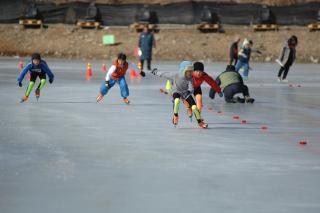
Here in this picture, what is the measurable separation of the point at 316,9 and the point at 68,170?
139 ft

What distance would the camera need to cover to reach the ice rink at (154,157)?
8.35 meters

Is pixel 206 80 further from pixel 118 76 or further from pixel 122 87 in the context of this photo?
pixel 118 76

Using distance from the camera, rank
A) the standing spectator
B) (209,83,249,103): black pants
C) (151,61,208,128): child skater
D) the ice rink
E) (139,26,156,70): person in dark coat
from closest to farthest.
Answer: the ice rink, (151,61,208,128): child skater, (209,83,249,103): black pants, the standing spectator, (139,26,156,70): person in dark coat

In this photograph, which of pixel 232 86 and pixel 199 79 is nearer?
pixel 199 79

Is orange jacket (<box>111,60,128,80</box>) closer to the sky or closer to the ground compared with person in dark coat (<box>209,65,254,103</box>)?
closer to the sky

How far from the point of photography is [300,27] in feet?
170

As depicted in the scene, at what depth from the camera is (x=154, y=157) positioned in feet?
37.3

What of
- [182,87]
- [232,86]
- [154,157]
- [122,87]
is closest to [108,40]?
[232,86]

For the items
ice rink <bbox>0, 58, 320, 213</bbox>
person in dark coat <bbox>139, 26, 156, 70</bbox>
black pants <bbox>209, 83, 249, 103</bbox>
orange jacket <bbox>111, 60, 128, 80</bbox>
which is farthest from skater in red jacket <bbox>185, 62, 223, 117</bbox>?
person in dark coat <bbox>139, 26, 156, 70</bbox>

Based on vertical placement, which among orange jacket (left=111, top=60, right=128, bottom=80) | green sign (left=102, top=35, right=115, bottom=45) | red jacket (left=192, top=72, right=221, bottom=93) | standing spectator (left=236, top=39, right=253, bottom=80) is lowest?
green sign (left=102, top=35, right=115, bottom=45)

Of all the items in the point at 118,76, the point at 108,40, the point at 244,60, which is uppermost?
the point at 118,76

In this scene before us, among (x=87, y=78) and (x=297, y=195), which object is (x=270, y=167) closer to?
(x=297, y=195)

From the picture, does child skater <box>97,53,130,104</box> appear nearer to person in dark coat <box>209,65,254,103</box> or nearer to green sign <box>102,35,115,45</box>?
person in dark coat <box>209,65,254,103</box>

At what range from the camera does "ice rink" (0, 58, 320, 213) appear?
8.35 meters
